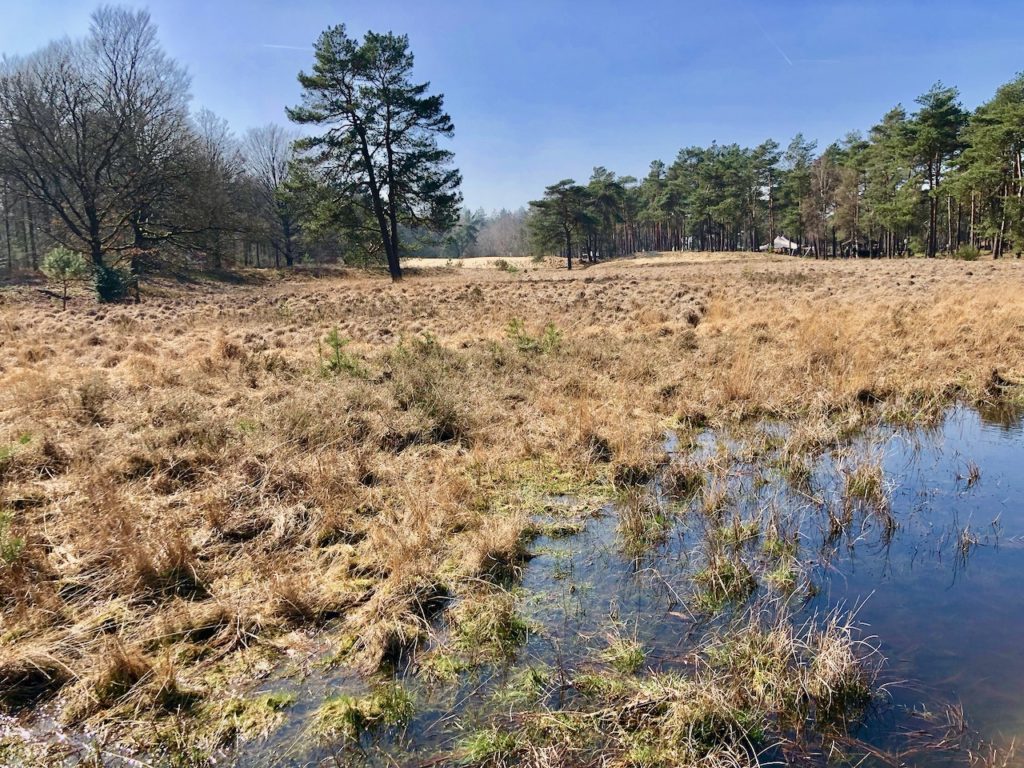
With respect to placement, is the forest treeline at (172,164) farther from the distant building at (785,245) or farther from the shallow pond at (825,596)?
the distant building at (785,245)

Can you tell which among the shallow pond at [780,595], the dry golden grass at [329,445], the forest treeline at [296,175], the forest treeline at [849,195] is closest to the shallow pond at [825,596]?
the shallow pond at [780,595]

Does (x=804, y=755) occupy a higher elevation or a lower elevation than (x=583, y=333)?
lower

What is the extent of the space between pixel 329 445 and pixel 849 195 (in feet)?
200

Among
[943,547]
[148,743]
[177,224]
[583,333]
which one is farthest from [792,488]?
[177,224]

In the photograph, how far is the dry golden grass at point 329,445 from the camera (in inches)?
144

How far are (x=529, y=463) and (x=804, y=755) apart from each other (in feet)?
13.2

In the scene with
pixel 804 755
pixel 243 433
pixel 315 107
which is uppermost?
pixel 315 107

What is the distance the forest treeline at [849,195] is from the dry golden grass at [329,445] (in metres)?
34.0

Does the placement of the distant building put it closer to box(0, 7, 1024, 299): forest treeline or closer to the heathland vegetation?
box(0, 7, 1024, 299): forest treeline

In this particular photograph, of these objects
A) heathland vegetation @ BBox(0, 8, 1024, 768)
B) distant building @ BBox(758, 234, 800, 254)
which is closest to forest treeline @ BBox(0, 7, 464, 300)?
heathland vegetation @ BBox(0, 8, 1024, 768)

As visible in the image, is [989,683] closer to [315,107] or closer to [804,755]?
[804,755]

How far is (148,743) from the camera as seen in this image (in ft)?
9.36

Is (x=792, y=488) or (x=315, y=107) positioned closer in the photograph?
(x=792, y=488)

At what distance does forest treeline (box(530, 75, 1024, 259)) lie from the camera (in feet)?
127
